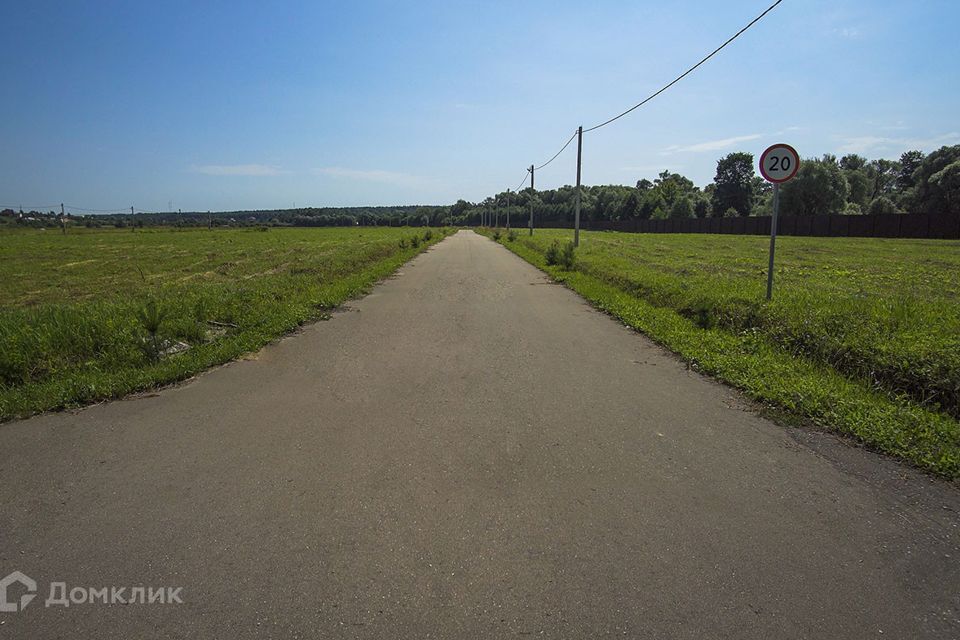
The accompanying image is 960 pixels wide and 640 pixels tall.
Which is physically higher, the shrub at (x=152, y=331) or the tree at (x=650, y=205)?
the tree at (x=650, y=205)

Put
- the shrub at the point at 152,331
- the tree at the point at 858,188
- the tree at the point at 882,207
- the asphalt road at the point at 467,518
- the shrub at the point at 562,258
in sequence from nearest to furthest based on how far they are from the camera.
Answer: the asphalt road at the point at 467,518
the shrub at the point at 152,331
the shrub at the point at 562,258
the tree at the point at 882,207
the tree at the point at 858,188

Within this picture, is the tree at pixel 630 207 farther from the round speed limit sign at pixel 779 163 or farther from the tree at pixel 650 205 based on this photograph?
the round speed limit sign at pixel 779 163

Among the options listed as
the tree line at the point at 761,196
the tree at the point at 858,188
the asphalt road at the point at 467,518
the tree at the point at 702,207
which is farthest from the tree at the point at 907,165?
the asphalt road at the point at 467,518

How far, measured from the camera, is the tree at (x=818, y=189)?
6222cm

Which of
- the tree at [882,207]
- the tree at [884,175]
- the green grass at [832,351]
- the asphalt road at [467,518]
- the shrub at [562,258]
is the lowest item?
the asphalt road at [467,518]

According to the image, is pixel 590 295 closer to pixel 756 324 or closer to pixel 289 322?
pixel 756 324

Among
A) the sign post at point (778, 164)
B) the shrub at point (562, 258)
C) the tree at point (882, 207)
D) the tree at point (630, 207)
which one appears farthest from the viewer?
the tree at point (630, 207)

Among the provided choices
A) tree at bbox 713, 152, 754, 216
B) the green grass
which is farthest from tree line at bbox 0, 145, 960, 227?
the green grass

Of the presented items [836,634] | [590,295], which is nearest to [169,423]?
[836,634]

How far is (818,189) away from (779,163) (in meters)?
66.5

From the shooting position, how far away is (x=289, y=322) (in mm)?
9062

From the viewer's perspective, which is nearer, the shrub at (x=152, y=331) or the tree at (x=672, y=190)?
the shrub at (x=152, y=331)

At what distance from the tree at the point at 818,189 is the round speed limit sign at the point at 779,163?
63.9 meters

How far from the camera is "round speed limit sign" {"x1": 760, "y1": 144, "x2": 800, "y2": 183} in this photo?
866 centimetres
